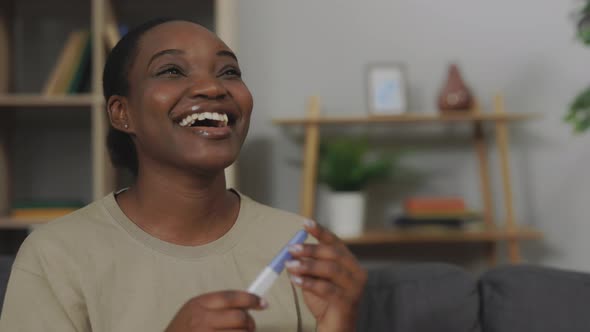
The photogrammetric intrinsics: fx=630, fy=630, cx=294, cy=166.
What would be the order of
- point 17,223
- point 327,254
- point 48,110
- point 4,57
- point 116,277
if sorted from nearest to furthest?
1. point 327,254
2. point 116,277
3. point 17,223
4. point 4,57
5. point 48,110

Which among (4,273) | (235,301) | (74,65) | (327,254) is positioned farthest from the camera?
(74,65)

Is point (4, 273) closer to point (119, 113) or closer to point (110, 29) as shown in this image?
point (119, 113)

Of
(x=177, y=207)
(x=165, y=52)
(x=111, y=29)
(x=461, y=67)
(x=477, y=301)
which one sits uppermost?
(x=111, y=29)

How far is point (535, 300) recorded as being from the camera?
1200 mm

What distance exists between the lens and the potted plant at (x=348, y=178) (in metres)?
2.42

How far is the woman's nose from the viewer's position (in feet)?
2.99

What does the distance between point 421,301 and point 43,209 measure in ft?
5.53

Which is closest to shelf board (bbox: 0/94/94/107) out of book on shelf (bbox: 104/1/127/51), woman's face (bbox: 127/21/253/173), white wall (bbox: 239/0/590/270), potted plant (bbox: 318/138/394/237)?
book on shelf (bbox: 104/1/127/51)

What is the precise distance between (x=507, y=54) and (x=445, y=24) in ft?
0.96

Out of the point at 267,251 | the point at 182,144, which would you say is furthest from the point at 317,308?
the point at 182,144

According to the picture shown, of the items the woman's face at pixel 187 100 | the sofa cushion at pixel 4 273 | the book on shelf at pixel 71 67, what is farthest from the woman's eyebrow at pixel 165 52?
the book on shelf at pixel 71 67

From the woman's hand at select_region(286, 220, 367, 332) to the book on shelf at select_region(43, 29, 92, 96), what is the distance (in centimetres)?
187

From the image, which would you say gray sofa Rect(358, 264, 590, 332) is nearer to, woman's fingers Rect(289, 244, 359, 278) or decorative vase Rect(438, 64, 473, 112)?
woman's fingers Rect(289, 244, 359, 278)

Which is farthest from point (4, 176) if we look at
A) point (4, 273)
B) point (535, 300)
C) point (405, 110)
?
point (535, 300)
